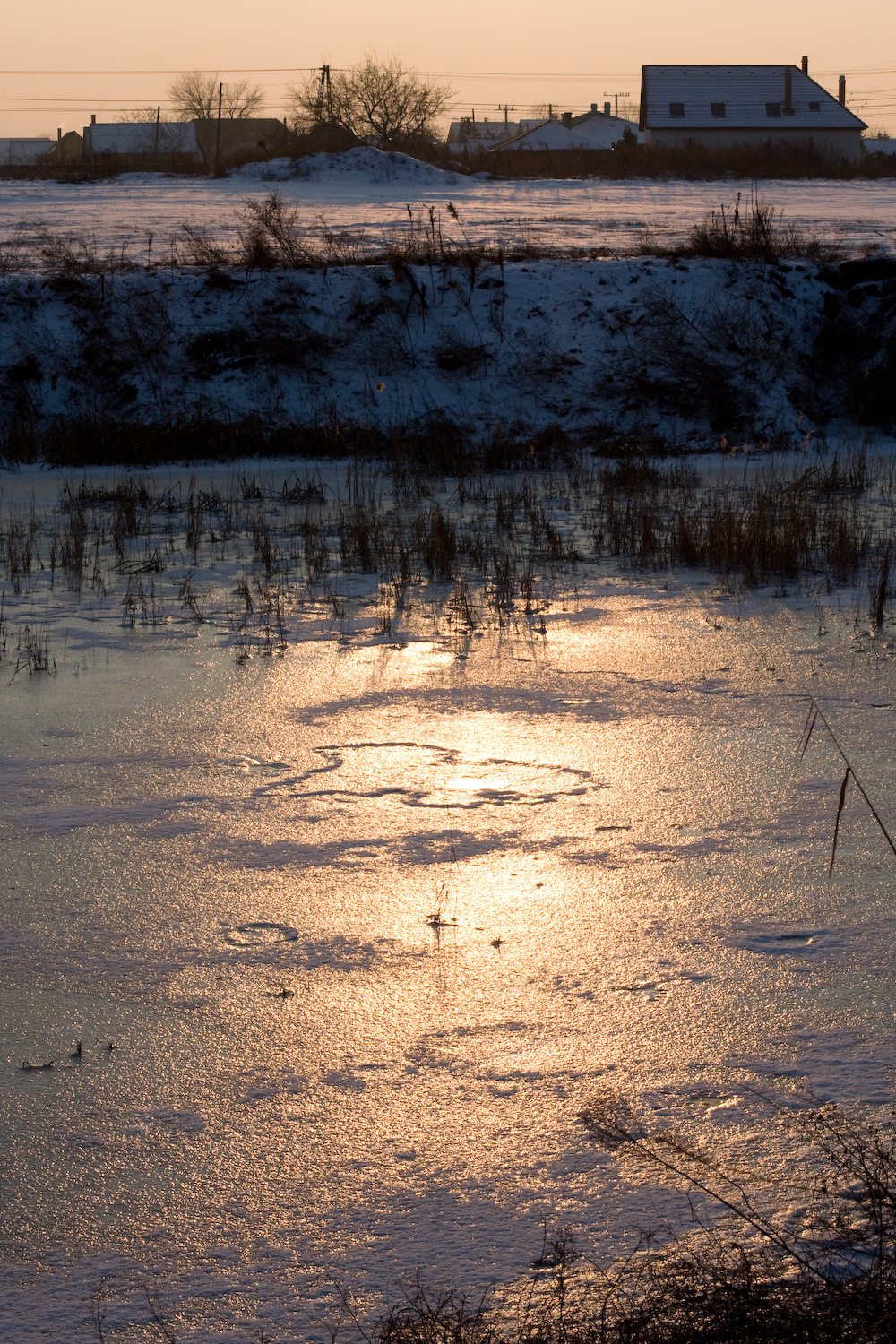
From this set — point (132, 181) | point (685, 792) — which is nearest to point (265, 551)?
point (685, 792)

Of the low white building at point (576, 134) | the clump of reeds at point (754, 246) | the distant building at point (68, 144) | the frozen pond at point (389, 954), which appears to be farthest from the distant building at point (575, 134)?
the frozen pond at point (389, 954)

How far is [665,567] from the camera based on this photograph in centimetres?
814

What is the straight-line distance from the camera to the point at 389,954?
3.21 meters

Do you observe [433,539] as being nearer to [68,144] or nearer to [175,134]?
[175,134]

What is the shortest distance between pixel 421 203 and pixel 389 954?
21118mm

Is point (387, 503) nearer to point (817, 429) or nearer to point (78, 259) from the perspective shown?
point (817, 429)

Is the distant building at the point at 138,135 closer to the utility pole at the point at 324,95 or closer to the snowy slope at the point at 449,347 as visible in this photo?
the utility pole at the point at 324,95

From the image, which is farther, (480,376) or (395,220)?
(395,220)

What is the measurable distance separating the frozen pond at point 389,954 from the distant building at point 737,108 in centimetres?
5177

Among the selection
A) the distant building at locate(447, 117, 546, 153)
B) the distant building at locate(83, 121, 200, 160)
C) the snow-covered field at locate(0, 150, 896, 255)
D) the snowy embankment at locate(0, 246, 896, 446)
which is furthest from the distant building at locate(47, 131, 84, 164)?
the snowy embankment at locate(0, 246, 896, 446)

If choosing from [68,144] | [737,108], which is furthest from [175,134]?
[737,108]

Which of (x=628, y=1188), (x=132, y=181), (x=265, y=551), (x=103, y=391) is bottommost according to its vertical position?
(x=628, y=1188)

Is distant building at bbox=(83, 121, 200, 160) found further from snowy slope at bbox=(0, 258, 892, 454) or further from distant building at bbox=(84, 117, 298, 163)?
snowy slope at bbox=(0, 258, 892, 454)

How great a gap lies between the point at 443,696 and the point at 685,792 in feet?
4.75
